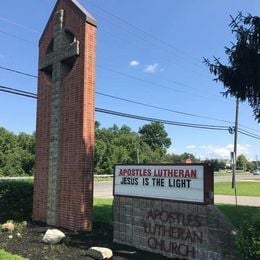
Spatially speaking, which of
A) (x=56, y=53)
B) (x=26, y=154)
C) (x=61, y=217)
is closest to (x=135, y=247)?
(x=61, y=217)

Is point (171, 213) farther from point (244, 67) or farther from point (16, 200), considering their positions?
point (16, 200)

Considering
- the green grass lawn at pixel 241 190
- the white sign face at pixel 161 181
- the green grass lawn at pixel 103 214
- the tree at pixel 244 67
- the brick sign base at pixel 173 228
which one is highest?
the tree at pixel 244 67

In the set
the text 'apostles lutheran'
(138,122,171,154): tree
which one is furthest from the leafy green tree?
(138,122,171,154): tree

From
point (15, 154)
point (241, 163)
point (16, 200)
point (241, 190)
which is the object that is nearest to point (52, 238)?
point (16, 200)

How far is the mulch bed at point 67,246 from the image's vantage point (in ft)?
29.8

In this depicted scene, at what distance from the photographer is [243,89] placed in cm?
1073

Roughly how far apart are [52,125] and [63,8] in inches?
139

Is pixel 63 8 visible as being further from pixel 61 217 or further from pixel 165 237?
pixel 165 237

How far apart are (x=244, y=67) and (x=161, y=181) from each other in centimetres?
322

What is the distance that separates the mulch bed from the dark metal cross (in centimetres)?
114

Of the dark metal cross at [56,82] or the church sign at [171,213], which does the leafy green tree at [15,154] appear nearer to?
the dark metal cross at [56,82]

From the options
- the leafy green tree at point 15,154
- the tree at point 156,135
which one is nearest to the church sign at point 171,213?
the leafy green tree at point 15,154

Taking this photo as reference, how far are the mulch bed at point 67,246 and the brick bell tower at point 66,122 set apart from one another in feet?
2.58

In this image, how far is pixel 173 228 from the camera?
920 cm
